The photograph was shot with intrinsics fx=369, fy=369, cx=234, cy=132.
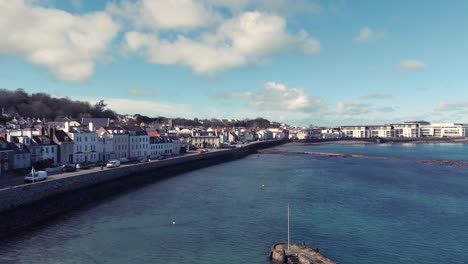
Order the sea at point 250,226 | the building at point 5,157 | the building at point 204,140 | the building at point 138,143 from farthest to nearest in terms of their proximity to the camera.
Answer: the building at point 204,140
the building at point 138,143
the building at point 5,157
the sea at point 250,226

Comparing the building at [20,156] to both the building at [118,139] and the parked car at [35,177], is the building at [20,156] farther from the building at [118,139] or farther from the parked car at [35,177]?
the building at [118,139]

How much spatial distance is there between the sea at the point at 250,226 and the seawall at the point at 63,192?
62.5 inches

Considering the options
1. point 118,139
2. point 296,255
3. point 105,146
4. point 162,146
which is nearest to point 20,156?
point 105,146

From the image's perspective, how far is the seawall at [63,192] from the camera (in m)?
30.8

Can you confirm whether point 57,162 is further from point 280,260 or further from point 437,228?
point 437,228

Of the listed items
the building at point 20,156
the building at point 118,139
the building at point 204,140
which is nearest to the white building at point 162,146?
the building at point 118,139

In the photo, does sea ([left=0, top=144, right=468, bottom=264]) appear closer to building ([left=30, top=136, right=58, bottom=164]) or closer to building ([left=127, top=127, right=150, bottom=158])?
building ([left=30, top=136, right=58, bottom=164])

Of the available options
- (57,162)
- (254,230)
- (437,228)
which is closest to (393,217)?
(437,228)

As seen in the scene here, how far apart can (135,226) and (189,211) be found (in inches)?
273

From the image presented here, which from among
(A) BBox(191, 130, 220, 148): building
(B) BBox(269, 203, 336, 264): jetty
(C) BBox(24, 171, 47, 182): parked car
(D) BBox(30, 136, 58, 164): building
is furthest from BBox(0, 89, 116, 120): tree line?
(B) BBox(269, 203, 336, 264): jetty

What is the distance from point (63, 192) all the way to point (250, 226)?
823 inches

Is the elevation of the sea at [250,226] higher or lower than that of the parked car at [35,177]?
lower

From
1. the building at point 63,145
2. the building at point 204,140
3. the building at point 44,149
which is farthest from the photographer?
the building at point 204,140

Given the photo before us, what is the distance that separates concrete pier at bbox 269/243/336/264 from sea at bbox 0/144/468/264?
4.05 ft
